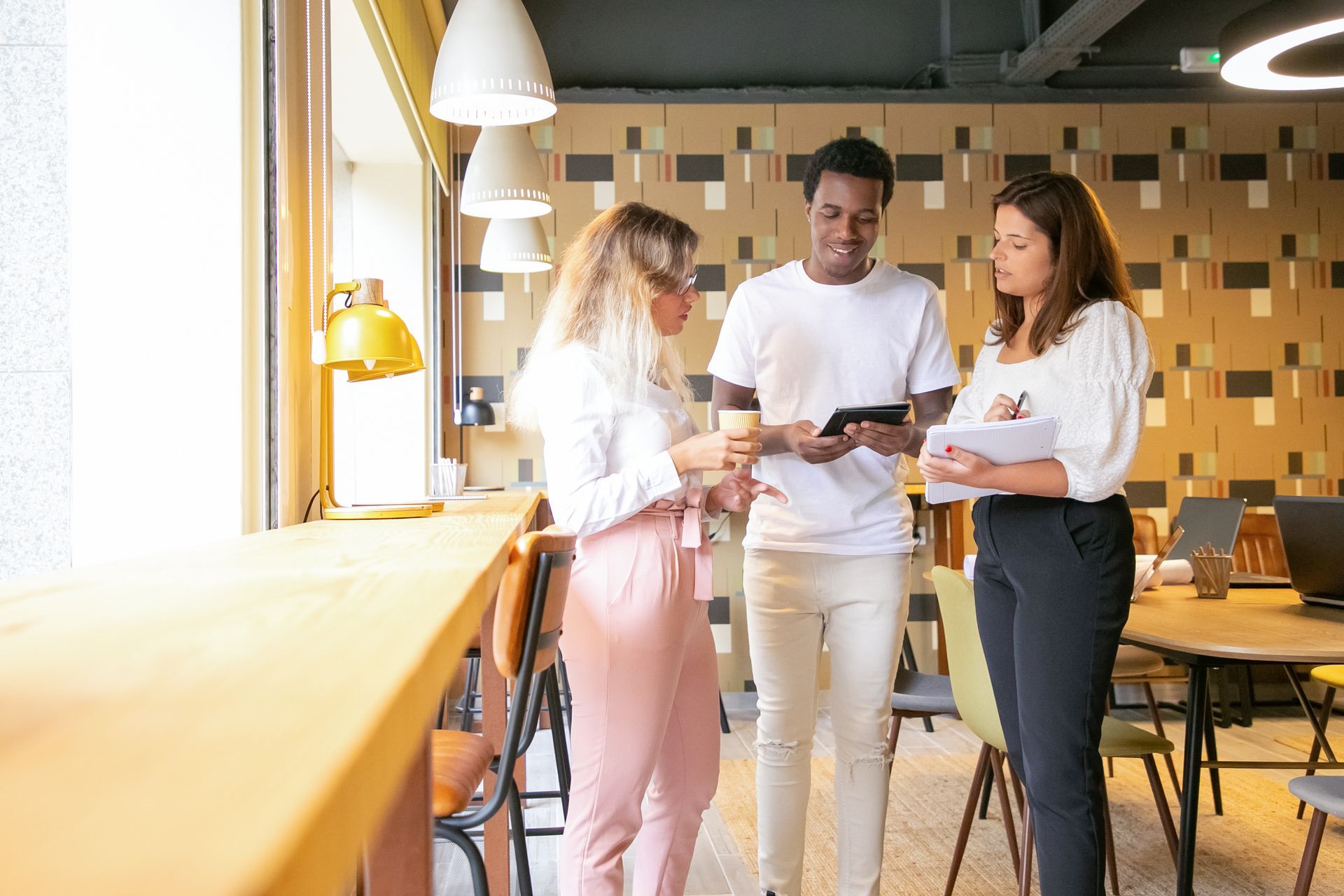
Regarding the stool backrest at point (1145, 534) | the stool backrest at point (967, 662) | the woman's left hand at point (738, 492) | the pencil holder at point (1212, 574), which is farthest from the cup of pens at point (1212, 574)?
the stool backrest at point (1145, 534)

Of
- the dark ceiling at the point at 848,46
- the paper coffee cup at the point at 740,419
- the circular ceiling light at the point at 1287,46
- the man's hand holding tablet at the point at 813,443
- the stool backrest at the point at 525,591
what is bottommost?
the stool backrest at the point at 525,591

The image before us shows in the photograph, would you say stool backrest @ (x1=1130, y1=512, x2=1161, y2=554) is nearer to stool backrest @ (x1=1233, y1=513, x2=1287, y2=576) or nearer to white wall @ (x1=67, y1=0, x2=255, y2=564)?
stool backrest @ (x1=1233, y1=513, x2=1287, y2=576)

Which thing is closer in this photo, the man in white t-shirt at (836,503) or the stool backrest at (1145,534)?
the man in white t-shirt at (836,503)

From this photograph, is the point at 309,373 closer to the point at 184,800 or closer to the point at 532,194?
the point at 532,194

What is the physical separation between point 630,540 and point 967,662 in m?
1.18

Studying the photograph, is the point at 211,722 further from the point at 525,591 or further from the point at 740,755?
the point at 740,755

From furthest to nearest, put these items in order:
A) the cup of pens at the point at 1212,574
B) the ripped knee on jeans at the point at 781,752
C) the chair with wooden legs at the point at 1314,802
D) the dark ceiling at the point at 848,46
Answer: the dark ceiling at the point at 848,46 < the cup of pens at the point at 1212,574 < the ripped knee on jeans at the point at 781,752 < the chair with wooden legs at the point at 1314,802

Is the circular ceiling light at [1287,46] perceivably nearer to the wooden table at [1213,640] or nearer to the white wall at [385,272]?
the wooden table at [1213,640]

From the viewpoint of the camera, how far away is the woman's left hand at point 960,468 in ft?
5.87

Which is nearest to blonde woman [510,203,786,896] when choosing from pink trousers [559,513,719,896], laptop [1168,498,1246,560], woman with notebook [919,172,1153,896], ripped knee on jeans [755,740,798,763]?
pink trousers [559,513,719,896]

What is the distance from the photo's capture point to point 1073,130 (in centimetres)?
587

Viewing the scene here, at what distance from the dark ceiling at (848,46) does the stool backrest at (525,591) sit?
4.84m

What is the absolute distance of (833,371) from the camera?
2.37 meters

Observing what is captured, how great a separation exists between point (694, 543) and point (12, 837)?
154 cm
